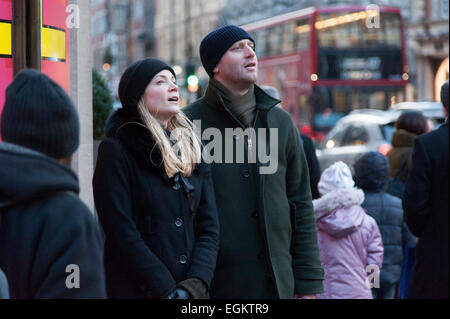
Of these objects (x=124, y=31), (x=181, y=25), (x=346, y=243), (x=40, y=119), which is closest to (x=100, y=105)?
(x=346, y=243)

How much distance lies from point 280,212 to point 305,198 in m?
0.19

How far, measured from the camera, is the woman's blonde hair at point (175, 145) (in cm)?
381

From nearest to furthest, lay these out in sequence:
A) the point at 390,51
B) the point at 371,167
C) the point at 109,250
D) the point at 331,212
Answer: the point at 109,250
the point at 331,212
the point at 371,167
the point at 390,51

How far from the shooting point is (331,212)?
5.83 meters

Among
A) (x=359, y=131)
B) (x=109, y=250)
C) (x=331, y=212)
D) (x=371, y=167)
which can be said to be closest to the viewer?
(x=109, y=250)

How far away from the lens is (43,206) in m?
2.65

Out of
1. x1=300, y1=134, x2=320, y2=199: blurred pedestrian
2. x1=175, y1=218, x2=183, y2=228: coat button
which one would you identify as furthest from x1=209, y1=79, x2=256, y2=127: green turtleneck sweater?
x1=300, y1=134, x2=320, y2=199: blurred pedestrian

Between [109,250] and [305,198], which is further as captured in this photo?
[305,198]

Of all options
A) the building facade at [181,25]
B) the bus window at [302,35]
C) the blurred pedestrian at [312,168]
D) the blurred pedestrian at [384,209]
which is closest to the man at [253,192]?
the blurred pedestrian at [384,209]

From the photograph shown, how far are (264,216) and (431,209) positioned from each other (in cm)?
76

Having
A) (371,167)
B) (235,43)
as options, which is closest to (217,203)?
(235,43)

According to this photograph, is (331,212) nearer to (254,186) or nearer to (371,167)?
(371,167)

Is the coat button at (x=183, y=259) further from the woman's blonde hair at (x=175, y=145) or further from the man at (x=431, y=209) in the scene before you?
the man at (x=431, y=209)
